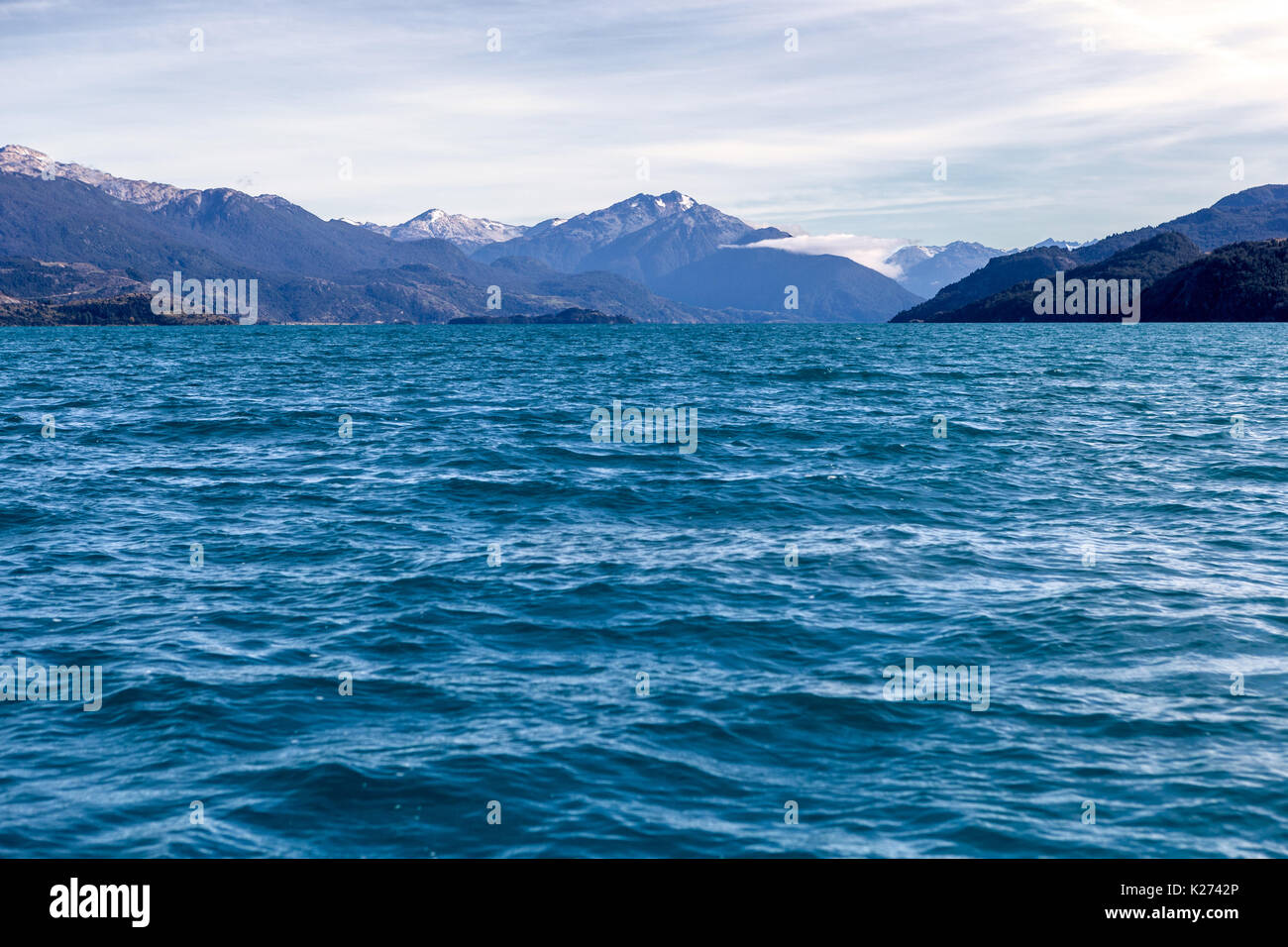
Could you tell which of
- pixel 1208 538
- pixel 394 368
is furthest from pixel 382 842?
pixel 394 368

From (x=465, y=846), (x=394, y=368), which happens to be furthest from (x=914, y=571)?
(x=394, y=368)

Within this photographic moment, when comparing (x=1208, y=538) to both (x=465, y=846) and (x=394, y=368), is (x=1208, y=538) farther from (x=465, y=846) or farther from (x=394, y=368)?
(x=394, y=368)

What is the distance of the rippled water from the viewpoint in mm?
11094

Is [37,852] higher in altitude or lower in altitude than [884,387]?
lower

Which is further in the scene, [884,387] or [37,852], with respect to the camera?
[884,387]

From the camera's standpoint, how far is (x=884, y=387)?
67375 millimetres

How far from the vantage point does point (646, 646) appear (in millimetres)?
16781

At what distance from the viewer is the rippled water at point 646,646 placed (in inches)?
437

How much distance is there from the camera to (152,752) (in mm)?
12742
